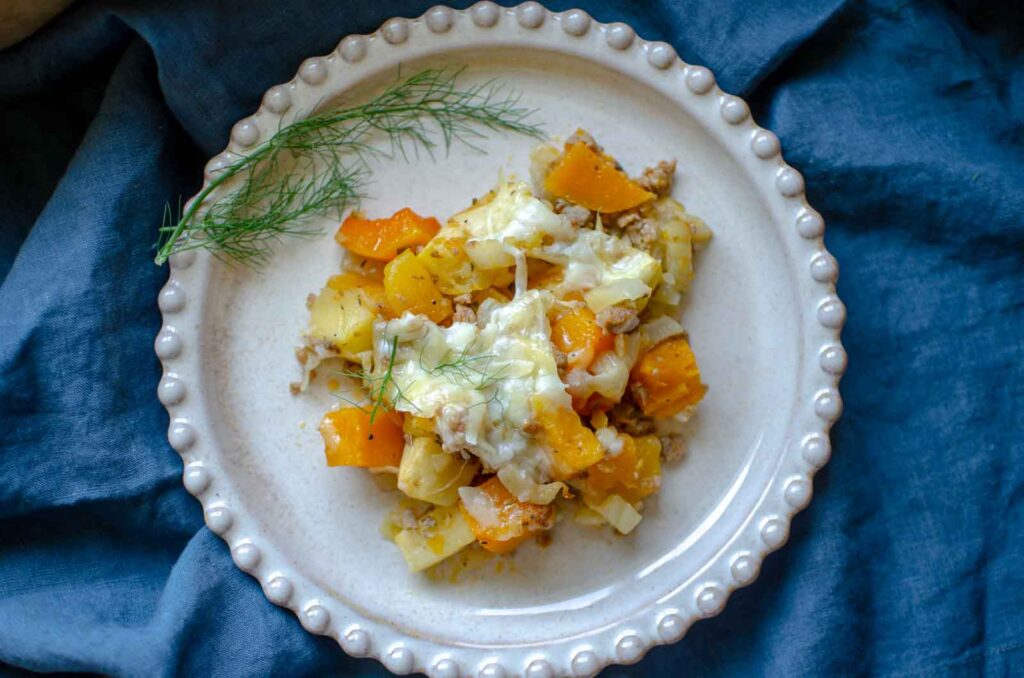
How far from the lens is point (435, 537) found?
135 inches

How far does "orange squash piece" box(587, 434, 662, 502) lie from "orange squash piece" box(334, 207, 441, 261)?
0.97 meters

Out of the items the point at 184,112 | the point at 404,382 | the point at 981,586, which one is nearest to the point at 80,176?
the point at 184,112

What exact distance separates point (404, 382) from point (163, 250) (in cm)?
95

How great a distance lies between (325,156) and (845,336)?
6.43 ft

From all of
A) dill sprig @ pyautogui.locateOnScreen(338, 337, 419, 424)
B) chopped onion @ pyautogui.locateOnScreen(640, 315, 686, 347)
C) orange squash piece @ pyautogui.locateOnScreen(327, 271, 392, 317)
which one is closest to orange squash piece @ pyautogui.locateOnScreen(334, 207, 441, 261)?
orange squash piece @ pyautogui.locateOnScreen(327, 271, 392, 317)

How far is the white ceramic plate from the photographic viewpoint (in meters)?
3.50

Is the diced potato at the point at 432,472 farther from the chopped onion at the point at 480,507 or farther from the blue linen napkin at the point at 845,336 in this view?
the blue linen napkin at the point at 845,336

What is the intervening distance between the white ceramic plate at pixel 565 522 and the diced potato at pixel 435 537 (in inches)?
5.4

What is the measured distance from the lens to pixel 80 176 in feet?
11.9

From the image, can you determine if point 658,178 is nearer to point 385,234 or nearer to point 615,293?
point 615,293

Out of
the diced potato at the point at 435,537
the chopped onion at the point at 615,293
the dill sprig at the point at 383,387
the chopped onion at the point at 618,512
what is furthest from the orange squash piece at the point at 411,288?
the chopped onion at the point at 618,512

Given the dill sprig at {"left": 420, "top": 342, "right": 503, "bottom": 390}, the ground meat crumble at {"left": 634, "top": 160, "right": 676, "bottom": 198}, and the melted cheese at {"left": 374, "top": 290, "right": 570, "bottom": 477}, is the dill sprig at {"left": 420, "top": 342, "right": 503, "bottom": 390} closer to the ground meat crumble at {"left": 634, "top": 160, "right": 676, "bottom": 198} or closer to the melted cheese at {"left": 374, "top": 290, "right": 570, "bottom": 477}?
the melted cheese at {"left": 374, "top": 290, "right": 570, "bottom": 477}

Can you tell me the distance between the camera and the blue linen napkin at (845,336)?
357cm

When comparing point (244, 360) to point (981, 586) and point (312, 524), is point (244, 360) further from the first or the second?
point (981, 586)
